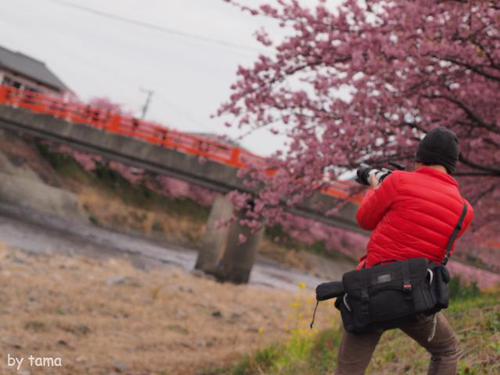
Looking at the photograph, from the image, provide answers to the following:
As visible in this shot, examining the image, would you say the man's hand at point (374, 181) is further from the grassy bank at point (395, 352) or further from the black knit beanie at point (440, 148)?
the grassy bank at point (395, 352)

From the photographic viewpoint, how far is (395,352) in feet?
19.5

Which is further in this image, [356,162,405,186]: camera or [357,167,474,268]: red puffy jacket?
[356,162,405,186]: camera

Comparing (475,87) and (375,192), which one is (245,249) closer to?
(475,87)

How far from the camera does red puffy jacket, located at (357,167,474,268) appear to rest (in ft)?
9.84

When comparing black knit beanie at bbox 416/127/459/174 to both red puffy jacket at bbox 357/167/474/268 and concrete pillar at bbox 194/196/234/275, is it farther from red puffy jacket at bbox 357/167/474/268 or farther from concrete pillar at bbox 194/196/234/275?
concrete pillar at bbox 194/196/234/275

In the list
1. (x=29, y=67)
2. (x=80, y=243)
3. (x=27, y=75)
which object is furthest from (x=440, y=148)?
(x=29, y=67)

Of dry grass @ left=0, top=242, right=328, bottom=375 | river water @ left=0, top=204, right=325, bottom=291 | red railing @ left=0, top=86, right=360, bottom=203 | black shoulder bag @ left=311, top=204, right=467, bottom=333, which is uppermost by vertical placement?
red railing @ left=0, top=86, right=360, bottom=203

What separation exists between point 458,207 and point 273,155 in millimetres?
5133

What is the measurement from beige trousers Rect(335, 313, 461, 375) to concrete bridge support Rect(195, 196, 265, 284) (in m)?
16.4

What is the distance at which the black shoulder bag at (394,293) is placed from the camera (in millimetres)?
2895

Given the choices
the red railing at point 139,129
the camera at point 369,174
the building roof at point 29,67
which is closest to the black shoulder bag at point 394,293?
the camera at point 369,174

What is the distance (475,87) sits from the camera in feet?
22.1

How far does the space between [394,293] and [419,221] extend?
440 millimetres

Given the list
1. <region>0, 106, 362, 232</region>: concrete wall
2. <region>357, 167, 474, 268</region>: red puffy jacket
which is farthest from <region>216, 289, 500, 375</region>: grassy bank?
<region>0, 106, 362, 232</region>: concrete wall
